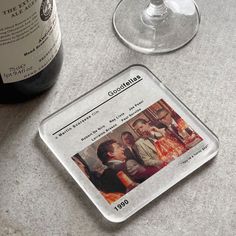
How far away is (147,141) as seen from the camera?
19.4 inches

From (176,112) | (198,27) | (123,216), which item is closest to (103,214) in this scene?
(123,216)

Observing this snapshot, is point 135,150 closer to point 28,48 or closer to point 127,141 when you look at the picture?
point 127,141

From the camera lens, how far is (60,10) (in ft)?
1.93

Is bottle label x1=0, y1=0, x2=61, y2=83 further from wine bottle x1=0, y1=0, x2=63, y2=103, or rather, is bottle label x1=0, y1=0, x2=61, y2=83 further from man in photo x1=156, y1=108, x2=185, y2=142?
man in photo x1=156, y1=108, x2=185, y2=142

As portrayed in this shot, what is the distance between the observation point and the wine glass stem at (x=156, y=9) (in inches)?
22.8

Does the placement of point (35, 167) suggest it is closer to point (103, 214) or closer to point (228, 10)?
point (103, 214)

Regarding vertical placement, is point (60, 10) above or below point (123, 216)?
above

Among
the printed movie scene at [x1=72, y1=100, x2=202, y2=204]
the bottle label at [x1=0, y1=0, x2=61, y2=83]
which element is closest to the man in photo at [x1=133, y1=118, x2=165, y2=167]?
the printed movie scene at [x1=72, y1=100, x2=202, y2=204]

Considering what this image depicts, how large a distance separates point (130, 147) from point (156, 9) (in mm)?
171

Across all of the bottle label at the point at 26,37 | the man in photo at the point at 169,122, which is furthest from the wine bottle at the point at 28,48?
the man in photo at the point at 169,122

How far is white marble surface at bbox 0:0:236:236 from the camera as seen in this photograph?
459 millimetres

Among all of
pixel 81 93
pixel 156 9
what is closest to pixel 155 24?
pixel 156 9

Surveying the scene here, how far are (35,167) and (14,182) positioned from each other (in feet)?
0.07

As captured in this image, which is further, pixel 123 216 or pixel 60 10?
pixel 60 10
